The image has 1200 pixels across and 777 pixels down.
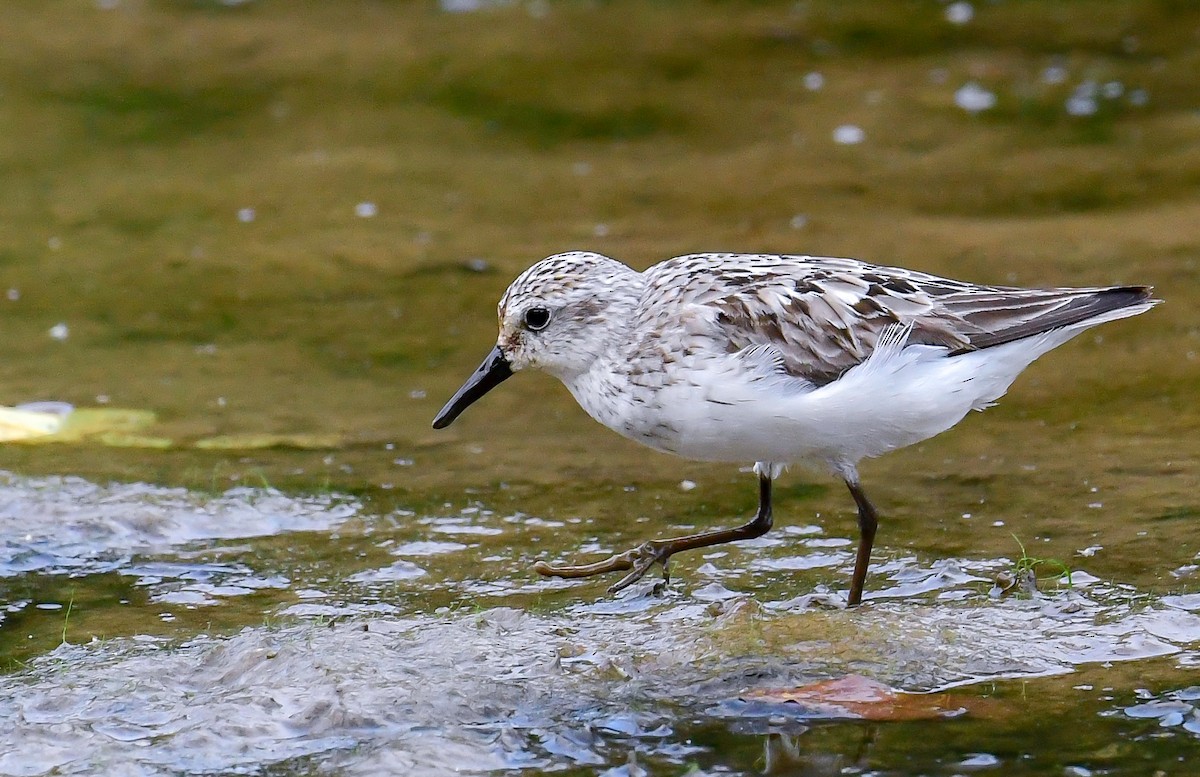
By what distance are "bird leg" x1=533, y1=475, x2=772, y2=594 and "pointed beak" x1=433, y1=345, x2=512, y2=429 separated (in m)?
0.72

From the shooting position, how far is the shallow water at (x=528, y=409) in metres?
4.94

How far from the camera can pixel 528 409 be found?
27.4 ft

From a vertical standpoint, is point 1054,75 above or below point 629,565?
above

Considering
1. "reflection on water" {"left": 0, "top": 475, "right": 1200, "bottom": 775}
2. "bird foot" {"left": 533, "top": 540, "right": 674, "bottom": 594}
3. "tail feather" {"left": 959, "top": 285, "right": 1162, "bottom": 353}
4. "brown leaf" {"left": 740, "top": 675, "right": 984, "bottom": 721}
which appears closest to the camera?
"reflection on water" {"left": 0, "top": 475, "right": 1200, "bottom": 775}

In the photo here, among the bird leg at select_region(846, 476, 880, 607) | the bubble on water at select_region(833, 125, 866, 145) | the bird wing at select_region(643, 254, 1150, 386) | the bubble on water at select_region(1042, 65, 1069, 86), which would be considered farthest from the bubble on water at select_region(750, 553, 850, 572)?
the bubble on water at select_region(1042, 65, 1069, 86)

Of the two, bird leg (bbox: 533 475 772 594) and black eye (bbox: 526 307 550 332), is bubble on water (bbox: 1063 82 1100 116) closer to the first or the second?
bird leg (bbox: 533 475 772 594)

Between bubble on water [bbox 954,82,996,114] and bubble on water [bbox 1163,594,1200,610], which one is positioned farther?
bubble on water [bbox 954,82,996,114]

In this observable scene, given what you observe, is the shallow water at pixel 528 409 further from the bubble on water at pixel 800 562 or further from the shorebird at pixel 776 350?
the shorebird at pixel 776 350

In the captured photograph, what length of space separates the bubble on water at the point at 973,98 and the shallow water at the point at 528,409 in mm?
74

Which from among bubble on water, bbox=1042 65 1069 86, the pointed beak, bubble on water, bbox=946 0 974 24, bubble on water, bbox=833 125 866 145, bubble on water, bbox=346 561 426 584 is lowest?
bubble on water, bbox=346 561 426 584

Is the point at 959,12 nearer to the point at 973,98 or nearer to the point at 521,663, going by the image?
the point at 973,98

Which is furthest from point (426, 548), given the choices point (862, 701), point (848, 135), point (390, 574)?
point (848, 135)

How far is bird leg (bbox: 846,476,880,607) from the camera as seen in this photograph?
5707 mm

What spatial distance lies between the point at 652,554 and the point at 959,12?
9.14 meters
